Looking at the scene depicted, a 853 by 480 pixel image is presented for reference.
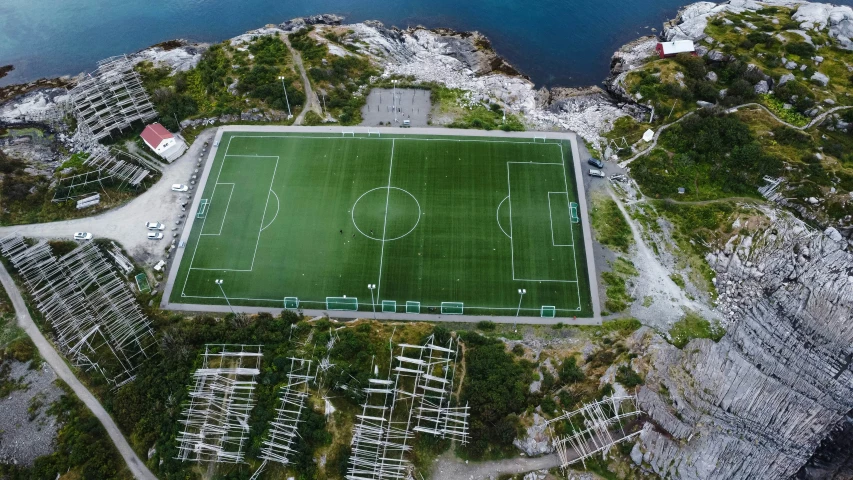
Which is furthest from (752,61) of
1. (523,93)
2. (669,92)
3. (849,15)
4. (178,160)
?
(178,160)

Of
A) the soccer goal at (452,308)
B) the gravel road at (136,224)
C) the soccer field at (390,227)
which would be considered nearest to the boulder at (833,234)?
the soccer field at (390,227)

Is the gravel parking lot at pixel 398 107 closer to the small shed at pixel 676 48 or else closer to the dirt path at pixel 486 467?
the small shed at pixel 676 48

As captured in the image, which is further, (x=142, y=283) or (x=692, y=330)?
(x=142, y=283)

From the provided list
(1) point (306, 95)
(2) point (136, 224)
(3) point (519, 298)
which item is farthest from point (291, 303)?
(1) point (306, 95)

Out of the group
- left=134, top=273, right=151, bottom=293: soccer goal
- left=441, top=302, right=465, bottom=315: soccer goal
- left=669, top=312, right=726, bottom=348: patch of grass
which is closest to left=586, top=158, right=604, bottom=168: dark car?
left=669, top=312, right=726, bottom=348: patch of grass

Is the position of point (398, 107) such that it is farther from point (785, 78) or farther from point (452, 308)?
point (785, 78)

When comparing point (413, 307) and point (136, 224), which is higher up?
point (136, 224)

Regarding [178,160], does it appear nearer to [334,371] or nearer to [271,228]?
[271,228]
